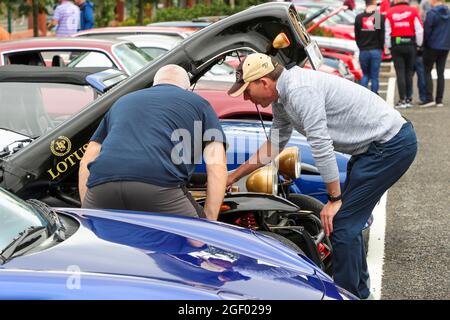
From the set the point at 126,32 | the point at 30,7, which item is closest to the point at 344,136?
the point at 126,32

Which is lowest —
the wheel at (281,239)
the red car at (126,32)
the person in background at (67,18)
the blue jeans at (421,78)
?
the blue jeans at (421,78)

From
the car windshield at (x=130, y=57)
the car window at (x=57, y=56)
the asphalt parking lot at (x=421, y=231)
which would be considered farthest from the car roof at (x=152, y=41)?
the asphalt parking lot at (x=421, y=231)

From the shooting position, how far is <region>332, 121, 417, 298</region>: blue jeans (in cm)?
580

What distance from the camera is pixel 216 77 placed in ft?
36.3

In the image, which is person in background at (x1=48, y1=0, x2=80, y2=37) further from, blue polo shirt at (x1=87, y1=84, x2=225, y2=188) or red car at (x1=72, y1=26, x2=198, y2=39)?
blue polo shirt at (x1=87, y1=84, x2=225, y2=188)

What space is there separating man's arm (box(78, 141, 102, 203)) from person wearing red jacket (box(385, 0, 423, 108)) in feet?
37.0

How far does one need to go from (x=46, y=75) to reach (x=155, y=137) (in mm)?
2740

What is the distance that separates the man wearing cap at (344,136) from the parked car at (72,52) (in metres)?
4.73

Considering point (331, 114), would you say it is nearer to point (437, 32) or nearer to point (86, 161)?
point (86, 161)

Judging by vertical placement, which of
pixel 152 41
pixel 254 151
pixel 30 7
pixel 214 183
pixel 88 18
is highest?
pixel 214 183

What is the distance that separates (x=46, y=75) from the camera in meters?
7.73

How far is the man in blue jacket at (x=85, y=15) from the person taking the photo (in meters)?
19.6

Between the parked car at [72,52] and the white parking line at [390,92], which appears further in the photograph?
the white parking line at [390,92]

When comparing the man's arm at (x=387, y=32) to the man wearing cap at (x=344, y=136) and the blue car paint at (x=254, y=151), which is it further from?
the man wearing cap at (x=344, y=136)
